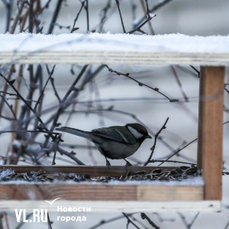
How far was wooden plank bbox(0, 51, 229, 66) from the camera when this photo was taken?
127 cm

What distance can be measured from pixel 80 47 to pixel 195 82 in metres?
1.98

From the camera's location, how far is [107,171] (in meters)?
1.77

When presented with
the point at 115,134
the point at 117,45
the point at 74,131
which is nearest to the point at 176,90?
the point at 115,134

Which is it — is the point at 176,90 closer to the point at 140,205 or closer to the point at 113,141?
the point at 113,141

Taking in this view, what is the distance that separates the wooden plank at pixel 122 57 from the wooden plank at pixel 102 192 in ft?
1.54

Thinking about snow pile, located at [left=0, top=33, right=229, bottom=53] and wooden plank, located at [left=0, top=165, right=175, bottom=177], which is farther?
wooden plank, located at [left=0, top=165, right=175, bottom=177]

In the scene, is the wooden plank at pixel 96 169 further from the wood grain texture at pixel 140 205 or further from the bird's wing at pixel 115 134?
the wood grain texture at pixel 140 205

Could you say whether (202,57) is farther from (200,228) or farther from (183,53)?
(200,228)

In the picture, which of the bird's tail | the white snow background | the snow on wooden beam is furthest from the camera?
the white snow background

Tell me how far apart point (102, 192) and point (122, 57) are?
1.69 ft

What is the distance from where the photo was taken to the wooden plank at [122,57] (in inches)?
49.9

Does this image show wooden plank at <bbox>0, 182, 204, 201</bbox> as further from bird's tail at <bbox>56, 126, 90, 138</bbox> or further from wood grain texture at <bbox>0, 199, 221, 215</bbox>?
bird's tail at <bbox>56, 126, 90, 138</bbox>

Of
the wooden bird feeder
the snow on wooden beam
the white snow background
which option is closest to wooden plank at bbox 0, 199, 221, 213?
the wooden bird feeder

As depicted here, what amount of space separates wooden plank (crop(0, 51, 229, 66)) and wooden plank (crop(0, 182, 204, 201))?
1.54 feet
